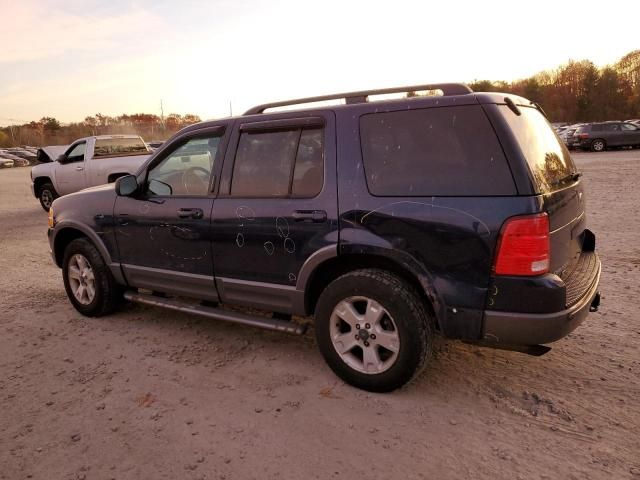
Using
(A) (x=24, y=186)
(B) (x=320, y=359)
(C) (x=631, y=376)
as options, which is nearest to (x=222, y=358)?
(B) (x=320, y=359)

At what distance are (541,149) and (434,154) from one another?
0.71m

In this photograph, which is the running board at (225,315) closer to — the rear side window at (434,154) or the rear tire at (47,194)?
the rear side window at (434,154)

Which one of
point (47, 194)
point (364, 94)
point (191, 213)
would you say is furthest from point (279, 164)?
point (47, 194)

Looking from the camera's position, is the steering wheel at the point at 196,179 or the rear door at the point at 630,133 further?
the rear door at the point at 630,133

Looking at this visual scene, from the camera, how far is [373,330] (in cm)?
310

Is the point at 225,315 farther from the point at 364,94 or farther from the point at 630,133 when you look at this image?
the point at 630,133

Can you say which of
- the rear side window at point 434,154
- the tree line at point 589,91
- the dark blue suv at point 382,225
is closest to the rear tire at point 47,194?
the dark blue suv at point 382,225

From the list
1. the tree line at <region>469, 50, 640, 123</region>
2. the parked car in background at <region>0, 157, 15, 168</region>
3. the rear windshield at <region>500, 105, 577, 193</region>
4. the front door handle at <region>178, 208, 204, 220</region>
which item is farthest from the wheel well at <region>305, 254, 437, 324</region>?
the tree line at <region>469, 50, 640, 123</region>

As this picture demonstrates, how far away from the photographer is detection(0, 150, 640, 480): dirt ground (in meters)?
2.52

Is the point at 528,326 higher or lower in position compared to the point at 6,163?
lower

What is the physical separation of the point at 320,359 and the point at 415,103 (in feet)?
6.53

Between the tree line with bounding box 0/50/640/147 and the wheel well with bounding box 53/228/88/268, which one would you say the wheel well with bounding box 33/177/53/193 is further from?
the tree line with bounding box 0/50/640/147

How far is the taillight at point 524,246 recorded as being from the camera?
102 inches

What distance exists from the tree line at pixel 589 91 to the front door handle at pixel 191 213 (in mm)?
46351
